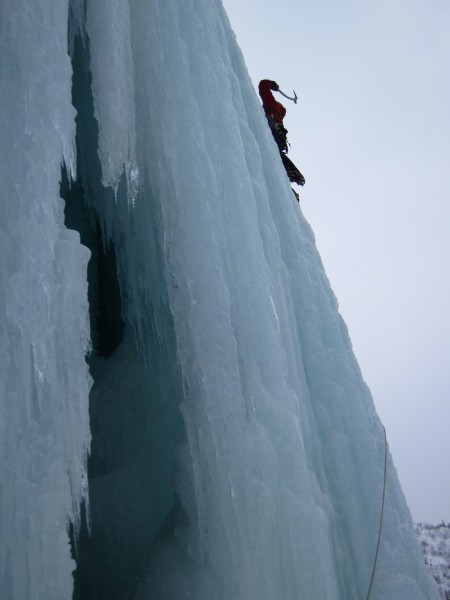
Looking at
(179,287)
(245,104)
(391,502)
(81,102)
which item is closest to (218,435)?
(179,287)

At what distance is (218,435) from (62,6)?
1.64 meters

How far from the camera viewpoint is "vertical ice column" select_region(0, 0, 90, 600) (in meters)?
0.93

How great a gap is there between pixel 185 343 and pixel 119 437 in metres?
1.14

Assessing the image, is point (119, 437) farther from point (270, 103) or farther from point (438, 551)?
point (438, 551)

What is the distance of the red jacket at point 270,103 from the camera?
4781 mm

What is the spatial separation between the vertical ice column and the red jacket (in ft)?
12.1

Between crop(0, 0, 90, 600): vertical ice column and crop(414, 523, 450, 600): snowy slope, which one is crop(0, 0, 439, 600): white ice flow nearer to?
crop(0, 0, 90, 600): vertical ice column

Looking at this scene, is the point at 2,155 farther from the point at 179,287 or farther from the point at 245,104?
the point at 245,104

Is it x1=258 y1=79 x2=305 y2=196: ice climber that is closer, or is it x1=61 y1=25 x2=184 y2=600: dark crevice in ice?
x1=61 y1=25 x2=184 y2=600: dark crevice in ice

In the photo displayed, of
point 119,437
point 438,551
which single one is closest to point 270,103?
point 119,437

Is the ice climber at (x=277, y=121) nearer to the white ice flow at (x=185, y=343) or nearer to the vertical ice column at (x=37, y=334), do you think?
the white ice flow at (x=185, y=343)

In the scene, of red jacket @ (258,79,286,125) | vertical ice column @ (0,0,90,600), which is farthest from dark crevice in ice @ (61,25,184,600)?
red jacket @ (258,79,286,125)

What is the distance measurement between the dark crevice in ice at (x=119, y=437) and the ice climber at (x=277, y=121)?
2.44 m

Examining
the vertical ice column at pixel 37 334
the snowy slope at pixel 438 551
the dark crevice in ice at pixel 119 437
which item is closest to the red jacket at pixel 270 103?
the dark crevice in ice at pixel 119 437
